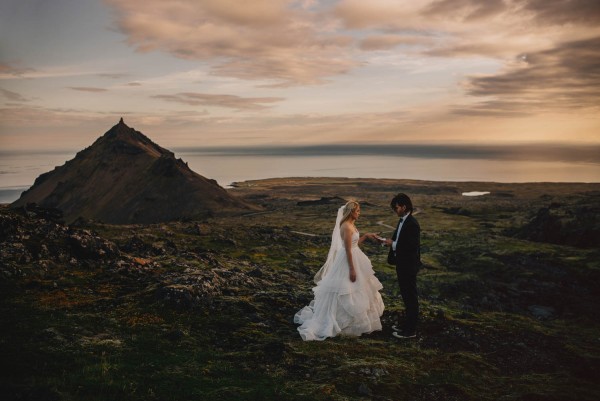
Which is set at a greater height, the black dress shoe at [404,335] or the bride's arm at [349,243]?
the bride's arm at [349,243]

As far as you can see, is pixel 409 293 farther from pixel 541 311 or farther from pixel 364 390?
pixel 541 311

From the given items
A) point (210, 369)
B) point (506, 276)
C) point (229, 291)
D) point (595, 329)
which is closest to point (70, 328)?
point (210, 369)

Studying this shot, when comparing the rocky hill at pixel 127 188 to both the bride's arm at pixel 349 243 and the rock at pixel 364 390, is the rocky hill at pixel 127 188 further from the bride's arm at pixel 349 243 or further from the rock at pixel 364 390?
the rock at pixel 364 390

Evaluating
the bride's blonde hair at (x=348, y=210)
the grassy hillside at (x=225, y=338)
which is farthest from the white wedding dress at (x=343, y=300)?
the bride's blonde hair at (x=348, y=210)

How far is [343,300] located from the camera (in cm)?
1373

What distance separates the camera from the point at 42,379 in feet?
30.0

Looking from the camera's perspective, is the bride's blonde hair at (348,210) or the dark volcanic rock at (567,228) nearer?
the bride's blonde hair at (348,210)

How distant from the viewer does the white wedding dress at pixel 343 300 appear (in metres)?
13.7

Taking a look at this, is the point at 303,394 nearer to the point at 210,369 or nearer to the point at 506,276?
the point at 210,369

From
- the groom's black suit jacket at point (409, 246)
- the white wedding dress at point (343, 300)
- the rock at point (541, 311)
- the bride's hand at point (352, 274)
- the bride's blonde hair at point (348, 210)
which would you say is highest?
the bride's blonde hair at point (348, 210)

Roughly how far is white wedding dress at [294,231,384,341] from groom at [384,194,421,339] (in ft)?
3.35

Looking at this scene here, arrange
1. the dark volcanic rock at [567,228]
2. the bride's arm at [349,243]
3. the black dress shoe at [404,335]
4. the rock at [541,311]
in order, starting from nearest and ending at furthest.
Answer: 1. the bride's arm at [349,243]
2. the black dress shoe at [404,335]
3. the rock at [541,311]
4. the dark volcanic rock at [567,228]

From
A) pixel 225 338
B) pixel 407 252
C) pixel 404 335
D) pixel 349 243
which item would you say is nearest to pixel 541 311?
pixel 404 335

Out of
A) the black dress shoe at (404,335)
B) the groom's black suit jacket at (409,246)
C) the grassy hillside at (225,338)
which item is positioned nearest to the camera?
the grassy hillside at (225,338)
